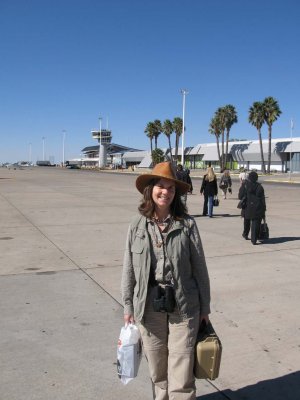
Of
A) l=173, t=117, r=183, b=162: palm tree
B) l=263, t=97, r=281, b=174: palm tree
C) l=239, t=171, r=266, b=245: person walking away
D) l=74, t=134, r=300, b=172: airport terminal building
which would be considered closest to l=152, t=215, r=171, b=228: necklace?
l=239, t=171, r=266, b=245: person walking away

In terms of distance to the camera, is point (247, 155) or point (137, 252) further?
point (247, 155)

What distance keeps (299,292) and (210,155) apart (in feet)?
290

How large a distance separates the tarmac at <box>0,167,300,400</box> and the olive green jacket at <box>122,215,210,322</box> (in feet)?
3.02

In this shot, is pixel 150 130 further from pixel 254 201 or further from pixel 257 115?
pixel 254 201

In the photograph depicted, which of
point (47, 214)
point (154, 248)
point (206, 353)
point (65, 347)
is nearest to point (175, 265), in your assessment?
point (154, 248)

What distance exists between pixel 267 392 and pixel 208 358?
0.96m

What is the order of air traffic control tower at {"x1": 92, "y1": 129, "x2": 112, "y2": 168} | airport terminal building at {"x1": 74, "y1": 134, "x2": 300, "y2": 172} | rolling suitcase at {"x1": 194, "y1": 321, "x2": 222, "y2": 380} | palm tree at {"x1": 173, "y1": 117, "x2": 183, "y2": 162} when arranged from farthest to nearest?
air traffic control tower at {"x1": 92, "y1": 129, "x2": 112, "y2": 168}
palm tree at {"x1": 173, "y1": 117, "x2": 183, "y2": 162}
airport terminal building at {"x1": 74, "y1": 134, "x2": 300, "y2": 172}
rolling suitcase at {"x1": 194, "y1": 321, "x2": 222, "y2": 380}

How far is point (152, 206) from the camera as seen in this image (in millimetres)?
2830

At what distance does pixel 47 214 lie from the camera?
13797 mm

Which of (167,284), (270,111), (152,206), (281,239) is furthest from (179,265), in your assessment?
(270,111)

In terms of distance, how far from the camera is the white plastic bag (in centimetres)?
270

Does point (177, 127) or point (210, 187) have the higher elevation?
point (177, 127)

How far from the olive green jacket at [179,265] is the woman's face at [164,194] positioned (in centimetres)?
13

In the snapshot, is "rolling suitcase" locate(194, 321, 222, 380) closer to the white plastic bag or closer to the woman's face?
the white plastic bag
